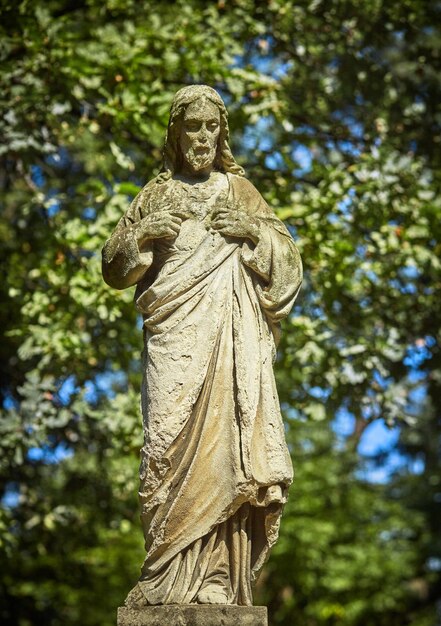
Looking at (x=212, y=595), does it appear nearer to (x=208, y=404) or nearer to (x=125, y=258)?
(x=208, y=404)

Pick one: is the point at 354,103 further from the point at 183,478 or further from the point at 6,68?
the point at 183,478

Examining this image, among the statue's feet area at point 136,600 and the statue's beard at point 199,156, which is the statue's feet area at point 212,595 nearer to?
the statue's feet area at point 136,600

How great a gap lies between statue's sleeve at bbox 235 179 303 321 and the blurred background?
5.25m

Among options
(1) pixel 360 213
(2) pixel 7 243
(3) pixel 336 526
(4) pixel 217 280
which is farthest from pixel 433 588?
(4) pixel 217 280

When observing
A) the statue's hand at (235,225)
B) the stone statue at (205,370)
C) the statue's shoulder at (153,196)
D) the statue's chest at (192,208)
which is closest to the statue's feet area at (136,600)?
the stone statue at (205,370)

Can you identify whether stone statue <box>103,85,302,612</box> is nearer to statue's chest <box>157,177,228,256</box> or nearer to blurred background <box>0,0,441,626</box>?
statue's chest <box>157,177,228,256</box>

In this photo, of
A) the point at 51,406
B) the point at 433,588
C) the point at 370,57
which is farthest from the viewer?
the point at 433,588

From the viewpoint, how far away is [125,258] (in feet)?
23.5

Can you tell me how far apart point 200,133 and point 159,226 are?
0.67m

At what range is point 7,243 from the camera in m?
17.7

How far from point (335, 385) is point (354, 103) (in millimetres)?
4002

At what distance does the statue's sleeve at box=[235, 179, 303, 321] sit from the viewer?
283 inches

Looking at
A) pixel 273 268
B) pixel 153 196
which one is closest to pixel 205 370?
pixel 273 268

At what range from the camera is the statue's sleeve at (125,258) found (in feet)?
23.5
